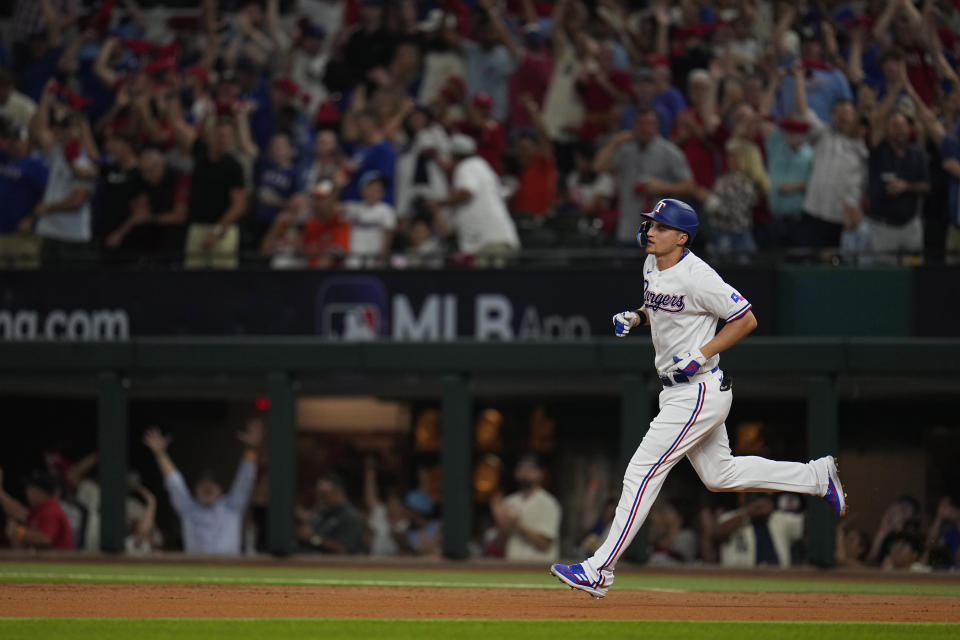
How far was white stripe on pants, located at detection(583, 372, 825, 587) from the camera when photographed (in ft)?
23.6

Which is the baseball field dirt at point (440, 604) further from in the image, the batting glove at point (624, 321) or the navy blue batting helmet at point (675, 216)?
the navy blue batting helmet at point (675, 216)

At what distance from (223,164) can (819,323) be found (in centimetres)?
500

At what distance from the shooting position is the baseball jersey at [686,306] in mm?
7223

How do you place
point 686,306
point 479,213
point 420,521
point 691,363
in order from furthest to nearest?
1. point 420,521
2. point 479,213
3. point 686,306
4. point 691,363

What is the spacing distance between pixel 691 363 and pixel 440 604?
5.82 feet

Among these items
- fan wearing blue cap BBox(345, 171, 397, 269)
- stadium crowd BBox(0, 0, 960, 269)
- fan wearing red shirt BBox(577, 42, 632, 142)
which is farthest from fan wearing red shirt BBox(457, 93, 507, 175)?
fan wearing blue cap BBox(345, 171, 397, 269)

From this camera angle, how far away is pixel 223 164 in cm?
1271

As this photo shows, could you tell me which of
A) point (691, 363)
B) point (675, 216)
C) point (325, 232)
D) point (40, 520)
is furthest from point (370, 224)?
point (691, 363)

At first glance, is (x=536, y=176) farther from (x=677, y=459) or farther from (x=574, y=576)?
(x=574, y=576)

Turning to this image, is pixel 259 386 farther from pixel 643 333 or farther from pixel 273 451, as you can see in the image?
pixel 643 333

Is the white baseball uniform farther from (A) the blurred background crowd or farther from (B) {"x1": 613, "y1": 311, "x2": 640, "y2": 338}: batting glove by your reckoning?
(A) the blurred background crowd

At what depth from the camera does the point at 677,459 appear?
24.0 feet

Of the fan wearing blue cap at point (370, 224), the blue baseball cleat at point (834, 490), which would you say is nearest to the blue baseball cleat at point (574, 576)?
the blue baseball cleat at point (834, 490)

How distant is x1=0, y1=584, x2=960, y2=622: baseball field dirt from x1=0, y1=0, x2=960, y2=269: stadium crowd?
4.14m
